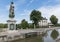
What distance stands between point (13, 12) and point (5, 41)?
38.8ft

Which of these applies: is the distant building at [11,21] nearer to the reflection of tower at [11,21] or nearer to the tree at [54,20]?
the reflection of tower at [11,21]

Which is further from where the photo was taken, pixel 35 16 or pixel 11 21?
pixel 35 16

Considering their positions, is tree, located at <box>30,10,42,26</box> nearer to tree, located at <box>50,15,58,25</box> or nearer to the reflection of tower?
tree, located at <box>50,15,58,25</box>

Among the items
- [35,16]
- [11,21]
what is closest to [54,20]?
[35,16]

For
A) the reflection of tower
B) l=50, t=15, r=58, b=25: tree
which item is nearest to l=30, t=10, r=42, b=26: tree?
l=50, t=15, r=58, b=25: tree

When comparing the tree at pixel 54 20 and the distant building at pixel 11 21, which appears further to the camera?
the tree at pixel 54 20

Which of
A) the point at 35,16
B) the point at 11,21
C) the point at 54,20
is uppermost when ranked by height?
the point at 35,16

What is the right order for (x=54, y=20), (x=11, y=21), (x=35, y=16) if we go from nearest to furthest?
1. (x=11, y=21)
2. (x=35, y=16)
3. (x=54, y=20)

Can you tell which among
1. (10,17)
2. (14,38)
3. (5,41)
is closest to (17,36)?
(14,38)

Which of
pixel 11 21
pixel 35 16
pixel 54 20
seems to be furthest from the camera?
pixel 54 20

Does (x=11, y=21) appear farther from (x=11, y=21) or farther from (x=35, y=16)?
(x=35, y=16)

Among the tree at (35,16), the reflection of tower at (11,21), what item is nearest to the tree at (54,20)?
the tree at (35,16)

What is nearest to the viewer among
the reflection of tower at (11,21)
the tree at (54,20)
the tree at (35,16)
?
the reflection of tower at (11,21)

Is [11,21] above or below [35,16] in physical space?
below
